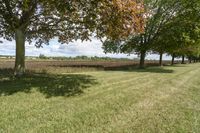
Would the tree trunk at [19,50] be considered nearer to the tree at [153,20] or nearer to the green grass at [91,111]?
the green grass at [91,111]

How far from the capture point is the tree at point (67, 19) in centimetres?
1518

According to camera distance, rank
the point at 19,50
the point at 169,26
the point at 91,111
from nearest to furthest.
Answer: the point at 91,111, the point at 19,50, the point at 169,26

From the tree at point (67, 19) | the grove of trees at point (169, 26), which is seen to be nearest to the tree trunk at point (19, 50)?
the tree at point (67, 19)

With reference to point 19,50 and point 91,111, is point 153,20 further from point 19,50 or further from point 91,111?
point 91,111

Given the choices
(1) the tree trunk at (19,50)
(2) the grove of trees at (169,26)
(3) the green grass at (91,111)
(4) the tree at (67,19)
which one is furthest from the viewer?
(2) the grove of trees at (169,26)

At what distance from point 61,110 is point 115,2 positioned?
681 cm

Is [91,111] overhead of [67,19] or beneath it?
beneath

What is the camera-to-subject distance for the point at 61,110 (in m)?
9.84

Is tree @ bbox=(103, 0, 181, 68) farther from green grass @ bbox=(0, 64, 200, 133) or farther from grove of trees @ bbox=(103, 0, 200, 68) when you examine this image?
green grass @ bbox=(0, 64, 200, 133)

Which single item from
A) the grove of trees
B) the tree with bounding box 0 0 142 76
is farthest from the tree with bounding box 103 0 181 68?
the tree with bounding box 0 0 142 76

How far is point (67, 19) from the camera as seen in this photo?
19.5 metres

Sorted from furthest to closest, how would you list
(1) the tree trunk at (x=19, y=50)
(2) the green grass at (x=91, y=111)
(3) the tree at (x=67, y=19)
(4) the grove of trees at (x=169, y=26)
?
(4) the grove of trees at (x=169, y=26) → (1) the tree trunk at (x=19, y=50) → (3) the tree at (x=67, y=19) → (2) the green grass at (x=91, y=111)

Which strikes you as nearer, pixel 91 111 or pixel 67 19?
pixel 91 111

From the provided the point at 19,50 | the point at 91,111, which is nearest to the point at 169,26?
the point at 19,50
